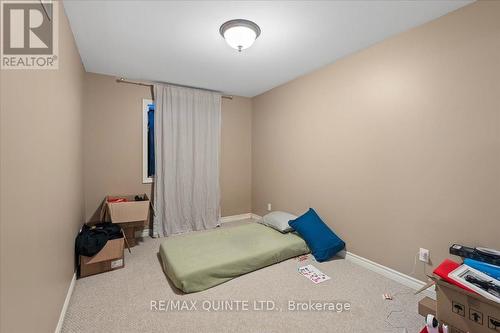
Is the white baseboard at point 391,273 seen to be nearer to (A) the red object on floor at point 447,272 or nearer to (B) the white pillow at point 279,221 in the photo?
(A) the red object on floor at point 447,272

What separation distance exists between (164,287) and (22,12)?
2.29 m

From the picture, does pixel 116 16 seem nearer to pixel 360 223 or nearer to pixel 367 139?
pixel 367 139

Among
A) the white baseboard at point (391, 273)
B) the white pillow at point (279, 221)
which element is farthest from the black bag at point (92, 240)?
the white baseboard at point (391, 273)

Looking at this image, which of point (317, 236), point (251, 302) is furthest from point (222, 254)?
point (317, 236)

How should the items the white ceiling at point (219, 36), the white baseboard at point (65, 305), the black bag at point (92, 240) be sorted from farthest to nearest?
the black bag at point (92, 240)
the white ceiling at point (219, 36)
the white baseboard at point (65, 305)

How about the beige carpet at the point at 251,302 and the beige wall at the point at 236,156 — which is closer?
the beige carpet at the point at 251,302

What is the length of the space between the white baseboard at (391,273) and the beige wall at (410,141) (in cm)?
6

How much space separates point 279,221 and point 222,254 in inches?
43.5

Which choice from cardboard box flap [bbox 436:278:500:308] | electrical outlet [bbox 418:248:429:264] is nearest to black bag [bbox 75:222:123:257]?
cardboard box flap [bbox 436:278:500:308]

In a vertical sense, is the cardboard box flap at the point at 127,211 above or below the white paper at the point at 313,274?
above

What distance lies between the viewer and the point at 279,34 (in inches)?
93.6

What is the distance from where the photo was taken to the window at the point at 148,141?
3.77 m

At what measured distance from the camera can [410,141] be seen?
2.30 meters

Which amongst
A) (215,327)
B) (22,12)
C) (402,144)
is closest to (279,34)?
(402,144)
